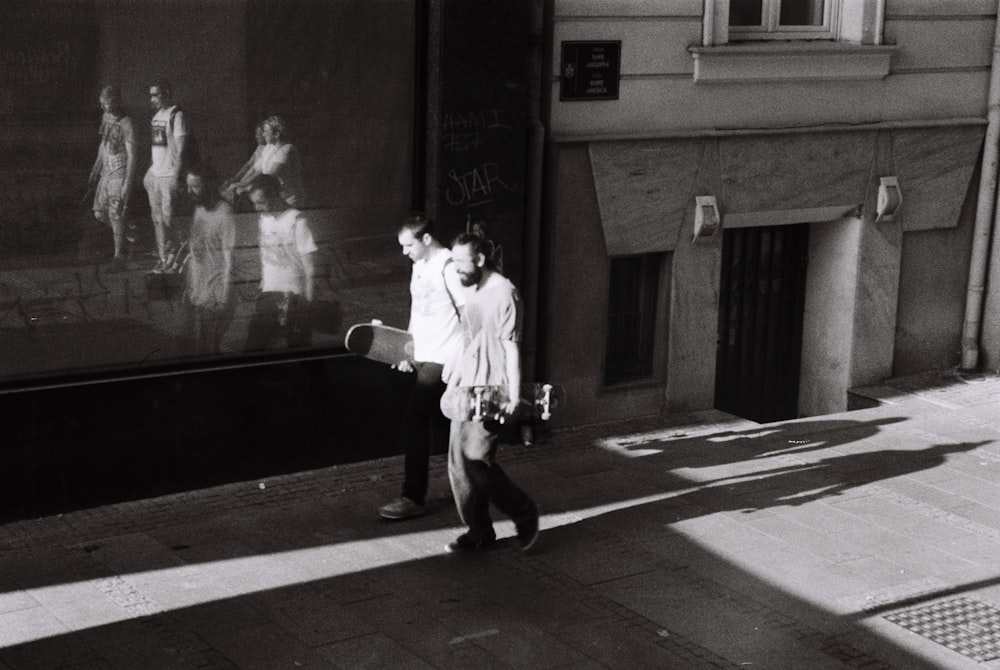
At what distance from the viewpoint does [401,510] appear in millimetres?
8516

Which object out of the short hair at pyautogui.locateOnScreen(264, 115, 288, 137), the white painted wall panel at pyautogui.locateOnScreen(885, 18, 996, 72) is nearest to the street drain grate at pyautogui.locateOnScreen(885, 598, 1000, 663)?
the short hair at pyautogui.locateOnScreen(264, 115, 288, 137)

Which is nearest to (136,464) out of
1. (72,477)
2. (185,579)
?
(72,477)

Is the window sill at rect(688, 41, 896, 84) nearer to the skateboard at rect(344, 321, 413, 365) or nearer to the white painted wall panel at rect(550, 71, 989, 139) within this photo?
the white painted wall panel at rect(550, 71, 989, 139)

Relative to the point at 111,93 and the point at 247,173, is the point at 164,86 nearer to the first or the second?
the point at 111,93

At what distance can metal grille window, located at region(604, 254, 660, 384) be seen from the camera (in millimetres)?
10953

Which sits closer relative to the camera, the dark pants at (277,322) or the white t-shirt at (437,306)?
the white t-shirt at (437,306)

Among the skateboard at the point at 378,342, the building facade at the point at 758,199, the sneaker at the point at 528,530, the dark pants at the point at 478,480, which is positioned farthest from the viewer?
the building facade at the point at 758,199

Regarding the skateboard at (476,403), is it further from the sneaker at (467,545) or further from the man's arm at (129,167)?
the man's arm at (129,167)

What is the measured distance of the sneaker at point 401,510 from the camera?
8500 millimetres

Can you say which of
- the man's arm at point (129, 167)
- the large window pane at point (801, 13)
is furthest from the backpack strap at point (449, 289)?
→ the large window pane at point (801, 13)

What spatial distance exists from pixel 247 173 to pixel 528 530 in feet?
9.41

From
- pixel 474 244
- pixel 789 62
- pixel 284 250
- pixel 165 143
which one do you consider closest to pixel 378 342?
pixel 284 250

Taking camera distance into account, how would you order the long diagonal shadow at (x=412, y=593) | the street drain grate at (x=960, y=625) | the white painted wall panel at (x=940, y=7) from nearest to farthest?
1. the long diagonal shadow at (x=412, y=593)
2. the street drain grate at (x=960, y=625)
3. the white painted wall panel at (x=940, y=7)

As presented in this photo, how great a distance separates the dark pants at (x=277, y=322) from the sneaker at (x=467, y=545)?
2.02m
